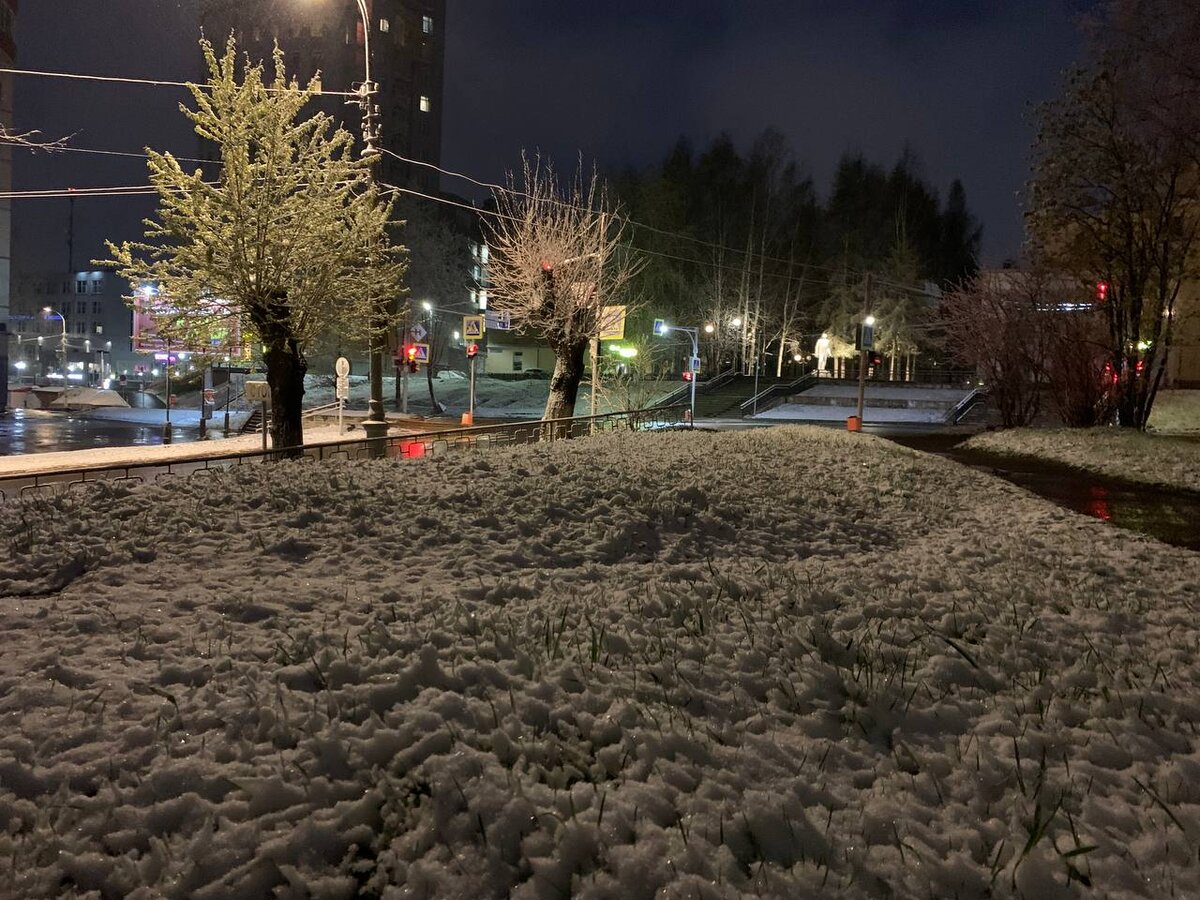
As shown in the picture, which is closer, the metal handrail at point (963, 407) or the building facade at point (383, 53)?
the metal handrail at point (963, 407)

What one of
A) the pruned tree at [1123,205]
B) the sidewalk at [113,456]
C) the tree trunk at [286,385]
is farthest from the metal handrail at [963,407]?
the tree trunk at [286,385]

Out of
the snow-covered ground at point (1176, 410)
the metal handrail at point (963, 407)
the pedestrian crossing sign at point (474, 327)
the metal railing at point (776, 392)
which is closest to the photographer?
the pedestrian crossing sign at point (474, 327)

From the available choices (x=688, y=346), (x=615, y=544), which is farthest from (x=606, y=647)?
(x=688, y=346)

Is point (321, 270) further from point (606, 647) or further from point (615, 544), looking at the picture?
point (606, 647)

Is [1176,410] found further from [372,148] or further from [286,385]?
[286,385]

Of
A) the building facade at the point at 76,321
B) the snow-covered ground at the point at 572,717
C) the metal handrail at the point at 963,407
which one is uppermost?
the building facade at the point at 76,321

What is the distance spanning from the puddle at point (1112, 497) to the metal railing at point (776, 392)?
31.3 meters

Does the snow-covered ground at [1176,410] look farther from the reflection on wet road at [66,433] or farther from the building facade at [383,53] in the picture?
the building facade at [383,53]

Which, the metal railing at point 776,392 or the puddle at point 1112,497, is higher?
the metal railing at point 776,392

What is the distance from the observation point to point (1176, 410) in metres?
35.4

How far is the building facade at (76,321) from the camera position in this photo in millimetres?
100562

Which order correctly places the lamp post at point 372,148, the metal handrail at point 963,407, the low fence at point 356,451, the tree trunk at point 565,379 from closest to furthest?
the low fence at point 356,451 → the lamp post at point 372,148 → the tree trunk at point 565,379 → the metal handrail at point 963,407

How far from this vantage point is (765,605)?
17.9 ft

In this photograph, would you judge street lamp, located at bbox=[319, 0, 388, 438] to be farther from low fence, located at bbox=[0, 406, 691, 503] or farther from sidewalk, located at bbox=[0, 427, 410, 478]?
sidewalk, located at bbox=[0, 427, 410, 478]
